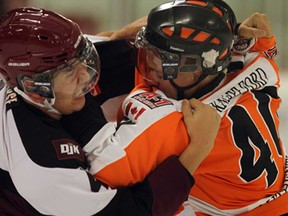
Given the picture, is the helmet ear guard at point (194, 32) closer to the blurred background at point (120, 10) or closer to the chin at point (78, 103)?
the chin at point (78, 103)

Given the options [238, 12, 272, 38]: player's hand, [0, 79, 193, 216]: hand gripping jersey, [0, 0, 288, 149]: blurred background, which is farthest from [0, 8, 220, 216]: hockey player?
[0, 0, 288, 149]: blurred background

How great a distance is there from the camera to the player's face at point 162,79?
Answer: 5.23 feet

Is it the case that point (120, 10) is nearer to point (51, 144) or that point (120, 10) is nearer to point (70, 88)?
point (70, 88)

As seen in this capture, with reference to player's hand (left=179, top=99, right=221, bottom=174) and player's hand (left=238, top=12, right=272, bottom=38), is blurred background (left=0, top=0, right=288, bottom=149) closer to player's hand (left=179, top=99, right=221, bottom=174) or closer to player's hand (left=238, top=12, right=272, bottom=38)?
player's hand (left=238, top=12, right=272, bottom=38)

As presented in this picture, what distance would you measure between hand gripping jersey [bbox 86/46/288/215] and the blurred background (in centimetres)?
273

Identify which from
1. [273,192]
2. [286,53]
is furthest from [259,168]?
[286,53]

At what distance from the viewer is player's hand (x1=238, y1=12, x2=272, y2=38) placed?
5.68ft

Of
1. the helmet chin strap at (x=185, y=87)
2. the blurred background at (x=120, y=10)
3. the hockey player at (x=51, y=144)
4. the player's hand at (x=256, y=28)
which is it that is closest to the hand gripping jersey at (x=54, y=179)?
the hockey player at (x=51, y=144)

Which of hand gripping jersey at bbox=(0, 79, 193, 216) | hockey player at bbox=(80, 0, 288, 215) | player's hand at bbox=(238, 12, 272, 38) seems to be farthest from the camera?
player's hand at bbox=(238, 12, 272, 38)

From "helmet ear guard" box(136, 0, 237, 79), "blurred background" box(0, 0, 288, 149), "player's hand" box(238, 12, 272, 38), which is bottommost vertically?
"blurred background" box(0, 0, 288, 149)

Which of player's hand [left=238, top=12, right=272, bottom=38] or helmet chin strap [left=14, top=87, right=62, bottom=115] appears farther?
player's hand [left=238, top=12, right=272, bottom=38]

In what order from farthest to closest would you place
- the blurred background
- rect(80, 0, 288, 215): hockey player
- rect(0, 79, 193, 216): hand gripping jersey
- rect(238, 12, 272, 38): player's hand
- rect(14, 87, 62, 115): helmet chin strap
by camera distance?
the blurred background, rect(238, 12, 272, 38): player's hand, rect(80, 0, 288, 215): hockey player, rect(14, 87, 62, 115): helmet chin strap, rect(0, 79, 193, 216): hand gripping jersey

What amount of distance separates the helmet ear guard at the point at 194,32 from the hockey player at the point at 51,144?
0.19 meters

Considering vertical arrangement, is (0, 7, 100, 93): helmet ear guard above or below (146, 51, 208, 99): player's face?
above
